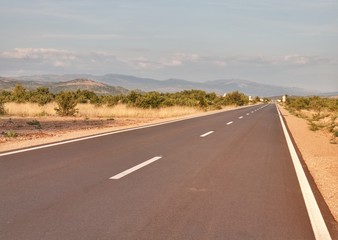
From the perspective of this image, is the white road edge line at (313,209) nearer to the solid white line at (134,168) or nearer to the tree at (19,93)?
the solid white line at (134,168)

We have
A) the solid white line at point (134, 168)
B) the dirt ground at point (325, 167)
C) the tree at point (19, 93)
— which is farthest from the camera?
the tree at point (19, 93)

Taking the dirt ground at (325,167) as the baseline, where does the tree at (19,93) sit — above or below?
above

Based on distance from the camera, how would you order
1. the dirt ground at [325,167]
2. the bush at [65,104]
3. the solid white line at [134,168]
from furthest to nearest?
the bush at [65,104] < the solid white line at [134,168] < the dirt ground at [325,167]

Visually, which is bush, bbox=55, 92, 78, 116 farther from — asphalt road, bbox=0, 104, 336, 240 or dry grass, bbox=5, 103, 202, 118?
asphalt road, bbox=0, 104, 336, 240

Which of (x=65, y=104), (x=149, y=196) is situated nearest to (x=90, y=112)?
(x=65, y=104)

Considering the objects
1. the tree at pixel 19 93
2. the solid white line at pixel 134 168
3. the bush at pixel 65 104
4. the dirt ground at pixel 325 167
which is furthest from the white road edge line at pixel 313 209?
→ the tree at pixel 19 93

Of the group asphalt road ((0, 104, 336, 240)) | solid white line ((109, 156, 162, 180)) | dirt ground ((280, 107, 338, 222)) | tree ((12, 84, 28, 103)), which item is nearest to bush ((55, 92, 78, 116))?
tree ((12, 84, 28, 103))

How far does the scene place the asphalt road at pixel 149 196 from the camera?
189 inches

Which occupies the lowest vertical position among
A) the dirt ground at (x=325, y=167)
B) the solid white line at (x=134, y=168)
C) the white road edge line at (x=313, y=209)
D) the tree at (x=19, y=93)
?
the dirt ground at (x=325, y=167)

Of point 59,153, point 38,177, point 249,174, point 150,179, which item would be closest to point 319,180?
point 249,174

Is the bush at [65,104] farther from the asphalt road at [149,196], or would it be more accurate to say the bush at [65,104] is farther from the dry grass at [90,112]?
the asphalt road at [149,196]

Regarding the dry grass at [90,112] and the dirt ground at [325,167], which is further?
the dry grass at [90,112]

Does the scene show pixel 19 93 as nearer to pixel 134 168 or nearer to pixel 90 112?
pixel 90 112

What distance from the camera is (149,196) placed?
20.7 ft
